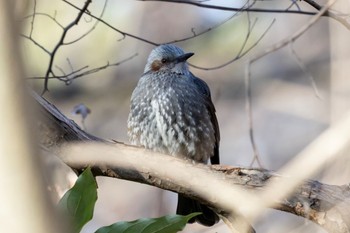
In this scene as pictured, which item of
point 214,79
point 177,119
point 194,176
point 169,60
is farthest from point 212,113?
point 214,79

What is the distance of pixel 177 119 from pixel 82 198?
1815 millimetres

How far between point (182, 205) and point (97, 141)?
127cm

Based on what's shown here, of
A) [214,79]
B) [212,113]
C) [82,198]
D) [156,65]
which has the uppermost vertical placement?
[156,65]

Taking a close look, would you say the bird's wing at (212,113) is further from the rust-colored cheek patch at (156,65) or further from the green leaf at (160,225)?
the green leaf at (160,225)

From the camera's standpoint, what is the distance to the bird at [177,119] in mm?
4309

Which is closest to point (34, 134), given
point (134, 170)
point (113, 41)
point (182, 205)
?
point (134, 170)

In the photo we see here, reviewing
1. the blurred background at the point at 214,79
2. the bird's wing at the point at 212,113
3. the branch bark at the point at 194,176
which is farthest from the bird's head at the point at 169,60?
the blurred background at the point at 214,79

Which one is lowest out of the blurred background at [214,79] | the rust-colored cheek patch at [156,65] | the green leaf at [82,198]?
the blurred background at [214,79]

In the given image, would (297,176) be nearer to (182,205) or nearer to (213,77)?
(182,205)

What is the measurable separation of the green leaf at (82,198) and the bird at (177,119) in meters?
1.60

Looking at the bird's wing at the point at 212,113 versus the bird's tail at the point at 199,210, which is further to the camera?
the bird's wing at the point at 212,113

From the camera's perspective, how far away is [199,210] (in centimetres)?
417

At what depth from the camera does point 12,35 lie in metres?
1.08

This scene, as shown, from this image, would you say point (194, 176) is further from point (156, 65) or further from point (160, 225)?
point (156, 65)
